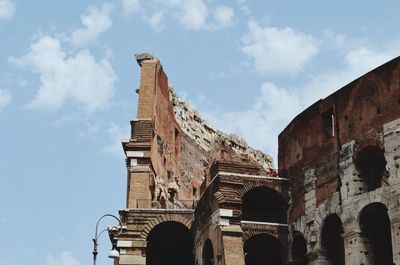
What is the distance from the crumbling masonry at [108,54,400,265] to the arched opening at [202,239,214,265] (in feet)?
0.12

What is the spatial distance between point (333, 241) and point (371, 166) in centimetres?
257

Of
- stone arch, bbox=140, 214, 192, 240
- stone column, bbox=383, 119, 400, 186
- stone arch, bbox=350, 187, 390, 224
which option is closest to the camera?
stone column, bbox=383, 119, 400, 186

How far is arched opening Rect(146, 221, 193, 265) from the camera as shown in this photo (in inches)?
1149

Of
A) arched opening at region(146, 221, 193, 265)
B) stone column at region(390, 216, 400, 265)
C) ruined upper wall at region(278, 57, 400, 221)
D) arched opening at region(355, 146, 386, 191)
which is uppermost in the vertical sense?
ruined upper wall at region(278, 57, 400, 221)

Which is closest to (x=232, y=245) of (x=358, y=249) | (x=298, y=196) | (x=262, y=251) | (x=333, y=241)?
(x=298, y=196)

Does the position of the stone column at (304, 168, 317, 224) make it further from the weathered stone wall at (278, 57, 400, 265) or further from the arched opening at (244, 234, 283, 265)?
the arched opening at (244, 234, 283, 265)

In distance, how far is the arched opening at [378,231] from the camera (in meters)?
20.8

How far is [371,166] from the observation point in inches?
847

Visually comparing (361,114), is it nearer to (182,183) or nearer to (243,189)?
(243,189)

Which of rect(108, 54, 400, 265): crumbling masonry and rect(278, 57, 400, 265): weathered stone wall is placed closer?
rect(278, 57, 400, 265): weathered stone wall

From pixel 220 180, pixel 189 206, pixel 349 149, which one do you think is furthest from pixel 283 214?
pixel 189 206

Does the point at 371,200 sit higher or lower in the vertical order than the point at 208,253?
higher

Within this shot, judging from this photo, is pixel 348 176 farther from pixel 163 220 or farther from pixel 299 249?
pixel 163 220

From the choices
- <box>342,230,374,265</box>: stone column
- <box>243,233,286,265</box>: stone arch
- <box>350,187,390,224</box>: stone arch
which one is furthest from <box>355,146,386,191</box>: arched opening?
<box>243,233,286,265</box>: stone arch
